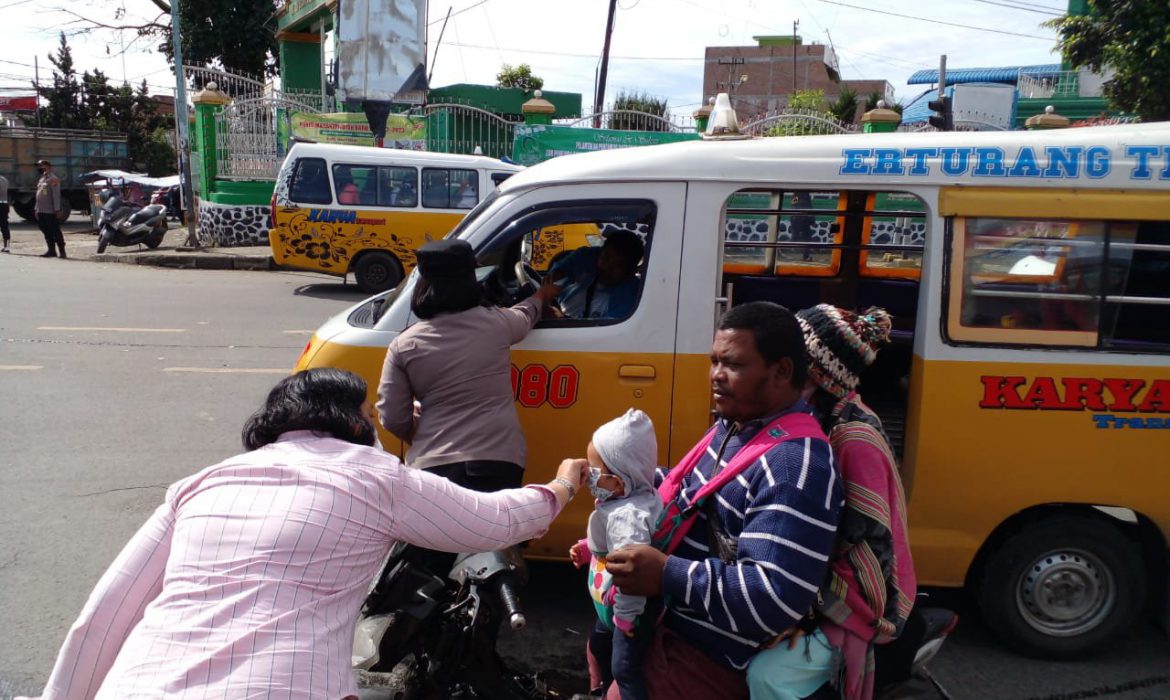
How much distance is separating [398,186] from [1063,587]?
11.9 meters

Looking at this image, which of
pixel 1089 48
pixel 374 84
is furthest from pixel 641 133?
pixel 1089 48

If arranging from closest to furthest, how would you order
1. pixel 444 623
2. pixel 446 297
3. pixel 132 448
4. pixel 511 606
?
1. pixel 511 606
2. pixel 444 623
3. pixel 446 297
4. pixel 132 448

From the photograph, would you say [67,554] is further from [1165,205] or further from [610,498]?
[1165,205]

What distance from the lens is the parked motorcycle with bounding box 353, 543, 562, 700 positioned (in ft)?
9.09

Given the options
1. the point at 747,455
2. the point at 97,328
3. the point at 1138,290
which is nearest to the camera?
the point at 747,455

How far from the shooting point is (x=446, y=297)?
10.9ft

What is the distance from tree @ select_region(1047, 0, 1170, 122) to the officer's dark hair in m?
14.4

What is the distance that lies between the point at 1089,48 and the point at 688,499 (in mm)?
15826

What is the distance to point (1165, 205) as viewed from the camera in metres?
3.32

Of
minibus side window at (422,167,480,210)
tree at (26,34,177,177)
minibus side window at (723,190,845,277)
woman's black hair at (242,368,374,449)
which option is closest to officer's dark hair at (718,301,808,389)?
woman's black hair at (242,368,374,449)

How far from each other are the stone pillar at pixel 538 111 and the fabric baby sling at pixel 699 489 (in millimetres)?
18206

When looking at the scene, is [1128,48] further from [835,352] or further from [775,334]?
[775,334]

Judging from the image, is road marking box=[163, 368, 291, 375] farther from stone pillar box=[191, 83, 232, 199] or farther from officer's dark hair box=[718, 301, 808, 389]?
stone pillar box=[191, 83, 232, 199]

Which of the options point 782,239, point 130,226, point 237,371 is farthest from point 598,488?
point 130,226
